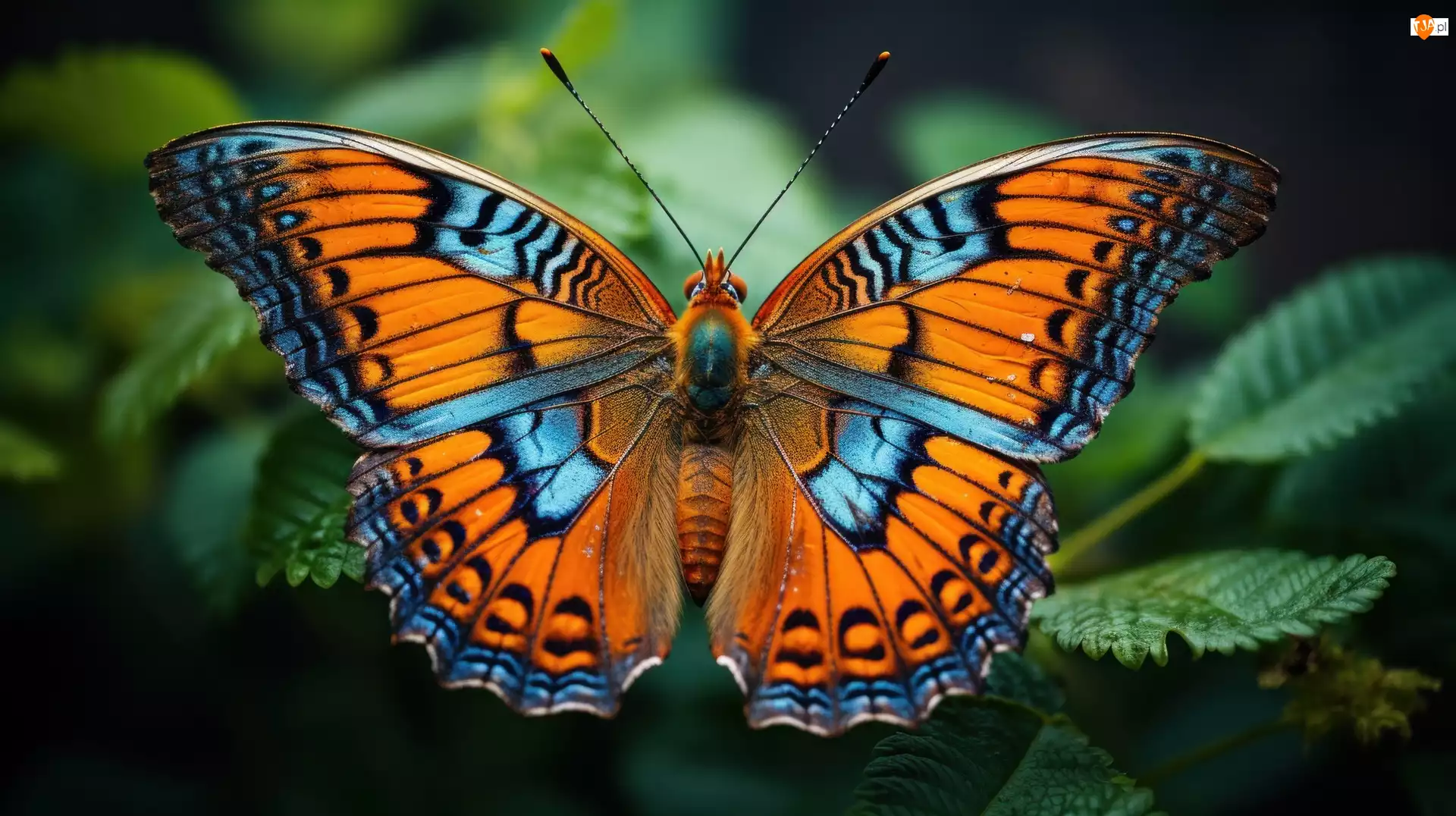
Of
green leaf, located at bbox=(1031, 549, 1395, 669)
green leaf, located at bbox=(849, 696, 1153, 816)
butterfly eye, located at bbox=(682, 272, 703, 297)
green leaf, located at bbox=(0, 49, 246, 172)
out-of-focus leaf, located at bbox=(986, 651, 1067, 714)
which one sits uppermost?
green leaf, located at bbox=(0, 49, 246, 172)

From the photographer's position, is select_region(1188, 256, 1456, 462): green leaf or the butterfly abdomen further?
select_region(1188, 256, 1456, 462): green leaf

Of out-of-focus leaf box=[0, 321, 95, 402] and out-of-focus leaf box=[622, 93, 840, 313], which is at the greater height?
out-of-focus leaf box=[622, 93, 840, 313]

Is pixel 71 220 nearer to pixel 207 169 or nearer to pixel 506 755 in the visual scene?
pixel 207 169

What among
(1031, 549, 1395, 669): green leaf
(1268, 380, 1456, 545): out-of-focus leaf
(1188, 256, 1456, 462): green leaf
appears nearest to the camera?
(1031, 549, 1395, 669): green leaf

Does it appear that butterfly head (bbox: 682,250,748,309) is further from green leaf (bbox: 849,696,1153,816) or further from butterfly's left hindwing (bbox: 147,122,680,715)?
green leaf (bbox: 849,696,1153,816)

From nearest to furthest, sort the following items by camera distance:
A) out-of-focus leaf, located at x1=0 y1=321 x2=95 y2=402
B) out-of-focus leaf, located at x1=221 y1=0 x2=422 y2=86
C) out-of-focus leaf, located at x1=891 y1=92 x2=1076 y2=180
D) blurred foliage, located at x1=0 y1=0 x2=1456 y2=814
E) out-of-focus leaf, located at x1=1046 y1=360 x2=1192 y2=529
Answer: blurred foliage, located at x1=0 y1=0 x2=1456 y2=814, out-of-focus leaf, located at x1=1046 y1=360 x2=1192 y2=529, out-of-focus leaf, located at x1=0 y1=321 x2=95 y2=402, out-of-focus leaf, located at x1=891 y1=92 x2=1076 y2=180, out-of-focus leaf, located at x1=221 y1=0 x2=422 y2=86

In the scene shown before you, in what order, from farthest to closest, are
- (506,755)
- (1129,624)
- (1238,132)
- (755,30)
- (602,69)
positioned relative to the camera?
1. (755,30)
2. (1238,132)
3. (602,69)
4. (506,755)
5. (1129,624)

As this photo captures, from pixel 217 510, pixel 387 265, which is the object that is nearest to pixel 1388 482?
pixel 387 265

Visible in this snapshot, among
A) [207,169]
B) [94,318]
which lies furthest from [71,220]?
[207,169]

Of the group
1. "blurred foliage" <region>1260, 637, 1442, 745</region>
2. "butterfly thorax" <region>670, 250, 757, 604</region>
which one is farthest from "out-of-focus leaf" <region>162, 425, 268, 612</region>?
"blurred foliage" <region>1260, 637, 1442, 745</region>
